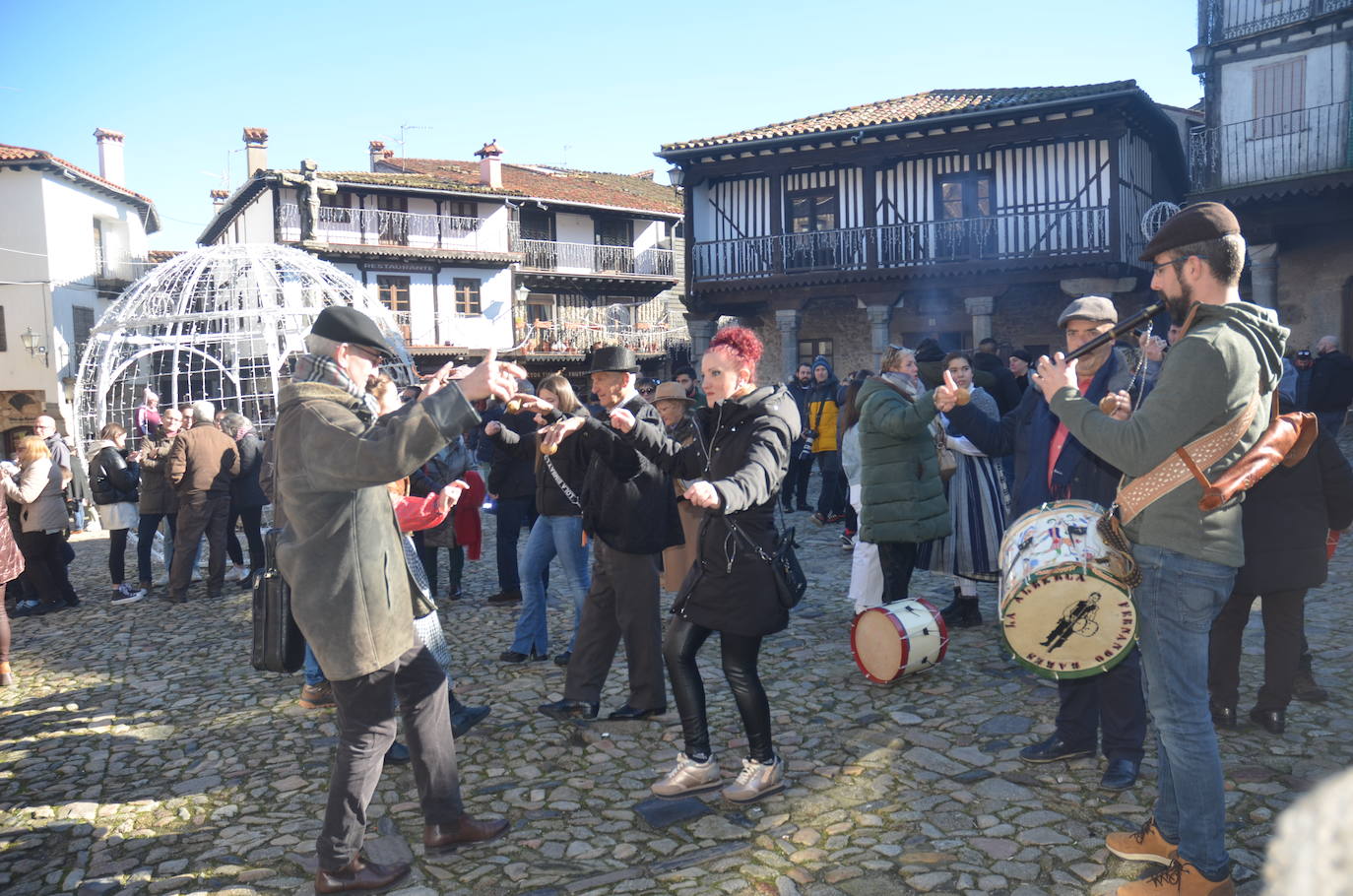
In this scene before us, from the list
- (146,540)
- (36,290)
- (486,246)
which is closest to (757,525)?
(146,540)

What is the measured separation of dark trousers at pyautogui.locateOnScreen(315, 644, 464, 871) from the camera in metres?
3.47

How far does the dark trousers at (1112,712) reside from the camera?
401 cm

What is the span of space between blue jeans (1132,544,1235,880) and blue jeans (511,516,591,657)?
3625 mm

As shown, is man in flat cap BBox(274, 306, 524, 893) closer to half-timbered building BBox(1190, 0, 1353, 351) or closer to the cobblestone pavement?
the cobblestone pavement

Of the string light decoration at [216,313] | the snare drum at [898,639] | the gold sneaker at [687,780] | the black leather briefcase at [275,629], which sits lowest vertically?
the gold sneaker at [687,780]

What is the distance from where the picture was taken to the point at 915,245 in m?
20.6

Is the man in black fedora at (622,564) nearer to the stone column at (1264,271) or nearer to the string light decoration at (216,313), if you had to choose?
the string light decoration at (216,313)

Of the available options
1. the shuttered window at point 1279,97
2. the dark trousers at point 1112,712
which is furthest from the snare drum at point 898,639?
the shuttered window at point 1279,97

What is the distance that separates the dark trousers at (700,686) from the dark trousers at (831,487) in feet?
23.3

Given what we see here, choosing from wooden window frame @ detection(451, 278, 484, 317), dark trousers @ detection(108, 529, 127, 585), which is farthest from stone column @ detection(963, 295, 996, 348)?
wooden window frame @ detection(451, 278, 484, 317)

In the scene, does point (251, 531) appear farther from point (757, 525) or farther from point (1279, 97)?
point (1279, 97)

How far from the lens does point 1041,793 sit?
3.99 metres

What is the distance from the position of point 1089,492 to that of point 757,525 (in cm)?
150

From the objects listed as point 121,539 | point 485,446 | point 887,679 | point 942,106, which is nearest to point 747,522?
point 887,679
